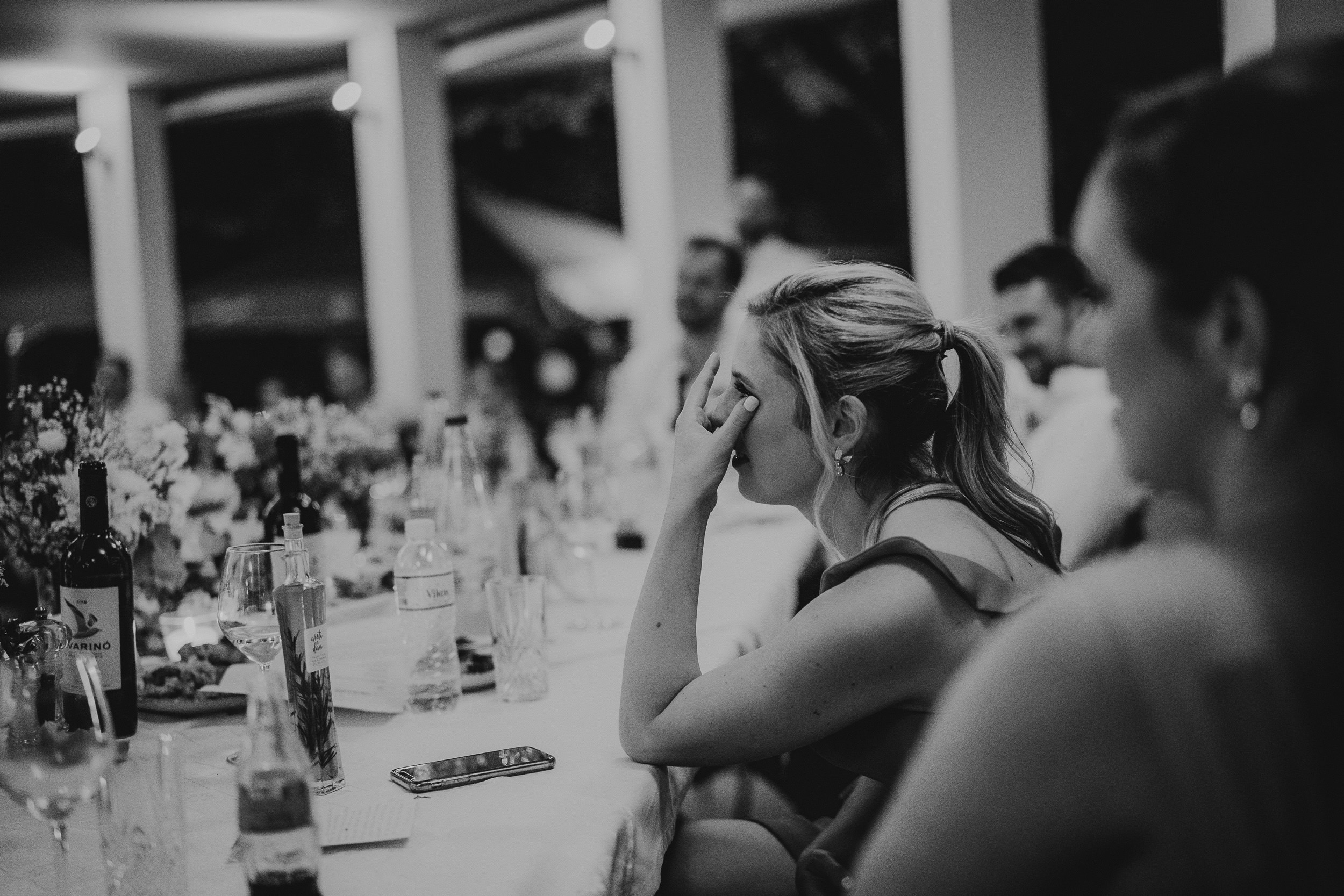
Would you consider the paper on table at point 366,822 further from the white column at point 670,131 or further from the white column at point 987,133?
the white column at point 670,131

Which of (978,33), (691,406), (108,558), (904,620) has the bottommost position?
(904,620)

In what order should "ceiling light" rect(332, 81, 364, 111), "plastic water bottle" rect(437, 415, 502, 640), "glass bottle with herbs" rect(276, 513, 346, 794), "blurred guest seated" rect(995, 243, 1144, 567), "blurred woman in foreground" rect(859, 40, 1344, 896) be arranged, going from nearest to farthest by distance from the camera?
"blurred woman in foreground" rect(859, 40, 1344, 896) → "glass bottle with herbs" rect(276, 513, 346, 794) → "plastic water bottle" rect(437, 415, 502, 640) → "blurred guest seated" rect(995, 243, 1144, 567) → "ceiling light" rect(332, 81, 364, 111)

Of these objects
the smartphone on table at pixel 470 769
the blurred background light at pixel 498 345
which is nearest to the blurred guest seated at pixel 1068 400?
the smartphone on table at pixel 470 769

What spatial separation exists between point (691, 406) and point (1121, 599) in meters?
1.08

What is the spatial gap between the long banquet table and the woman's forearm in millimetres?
56

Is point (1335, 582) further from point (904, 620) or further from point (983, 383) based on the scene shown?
point (983, 383)

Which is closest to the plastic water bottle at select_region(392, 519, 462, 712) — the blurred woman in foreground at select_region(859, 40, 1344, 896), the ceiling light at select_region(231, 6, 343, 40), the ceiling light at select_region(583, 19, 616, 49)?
the blurred woman in foreground at select_region(859, 40, 1344, 896)

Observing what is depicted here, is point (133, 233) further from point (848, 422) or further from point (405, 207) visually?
point (848, 422)

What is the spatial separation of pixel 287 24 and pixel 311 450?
589 cm

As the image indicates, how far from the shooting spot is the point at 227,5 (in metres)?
6.96

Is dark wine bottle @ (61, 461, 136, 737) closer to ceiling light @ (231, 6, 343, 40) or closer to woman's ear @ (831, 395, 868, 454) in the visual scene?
woman's ear @ (831, 395, 868, 454)

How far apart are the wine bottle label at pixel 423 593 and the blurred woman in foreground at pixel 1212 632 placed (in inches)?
40.1

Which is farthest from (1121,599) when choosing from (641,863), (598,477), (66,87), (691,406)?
(66,87)

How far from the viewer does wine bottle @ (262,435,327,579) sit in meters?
1.85
